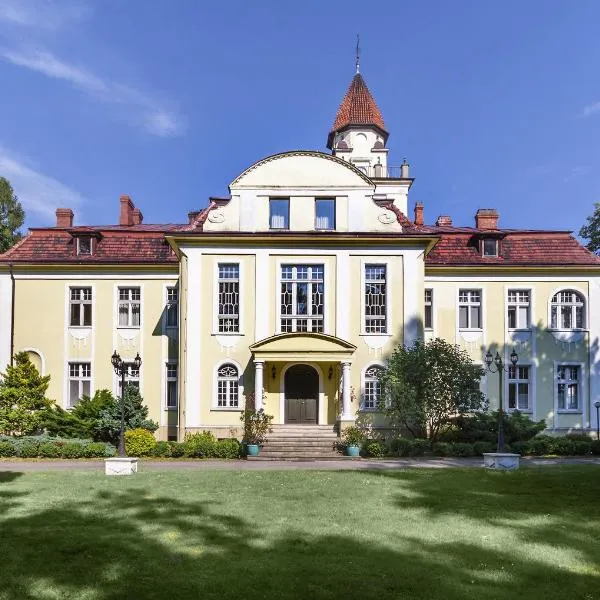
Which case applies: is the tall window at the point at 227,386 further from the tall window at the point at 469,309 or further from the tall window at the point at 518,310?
the tall window at the point at 518,310

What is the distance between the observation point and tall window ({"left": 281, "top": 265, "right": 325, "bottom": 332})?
1000 inches

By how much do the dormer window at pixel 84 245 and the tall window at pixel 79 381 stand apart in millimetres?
5304

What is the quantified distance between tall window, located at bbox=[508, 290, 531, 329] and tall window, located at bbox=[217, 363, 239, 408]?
517 inches

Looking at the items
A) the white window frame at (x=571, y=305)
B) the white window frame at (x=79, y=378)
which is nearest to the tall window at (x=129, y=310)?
the white window frame at (x=79, y=378)

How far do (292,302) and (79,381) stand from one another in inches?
433

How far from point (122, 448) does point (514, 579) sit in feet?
45.7

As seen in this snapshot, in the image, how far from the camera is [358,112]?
46750mm

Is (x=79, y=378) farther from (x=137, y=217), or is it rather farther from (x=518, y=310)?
(x=518, y=310)

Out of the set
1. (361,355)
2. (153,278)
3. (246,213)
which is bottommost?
(361,355)

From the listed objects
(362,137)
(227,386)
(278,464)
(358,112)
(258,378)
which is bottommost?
(278,464)

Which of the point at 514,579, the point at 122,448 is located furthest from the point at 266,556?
the point at 122,448

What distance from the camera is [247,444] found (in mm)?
23141

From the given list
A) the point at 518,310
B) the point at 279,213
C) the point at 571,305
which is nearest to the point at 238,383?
the point at 279,213

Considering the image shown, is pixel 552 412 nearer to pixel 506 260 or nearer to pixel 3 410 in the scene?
pixel 506 260
